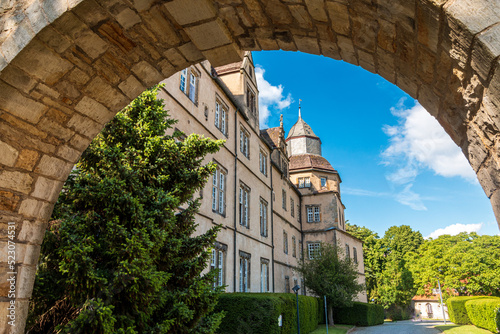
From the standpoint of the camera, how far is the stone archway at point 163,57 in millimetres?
2186

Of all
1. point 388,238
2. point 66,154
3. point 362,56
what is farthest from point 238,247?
point 388,238

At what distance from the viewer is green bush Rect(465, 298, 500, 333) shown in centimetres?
1927

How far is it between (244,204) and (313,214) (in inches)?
586

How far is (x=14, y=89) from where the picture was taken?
3.52 metres

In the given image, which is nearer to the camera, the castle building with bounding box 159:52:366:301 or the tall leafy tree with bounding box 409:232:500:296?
the castle building with bounding box 159:52:366:301

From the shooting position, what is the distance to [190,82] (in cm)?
1479

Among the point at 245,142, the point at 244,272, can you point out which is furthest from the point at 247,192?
the point at 244,272

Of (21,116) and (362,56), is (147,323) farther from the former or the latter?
(362,56)

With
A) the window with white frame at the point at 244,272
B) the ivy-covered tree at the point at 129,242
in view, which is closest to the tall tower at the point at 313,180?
the window with white frame at the point at 244,272

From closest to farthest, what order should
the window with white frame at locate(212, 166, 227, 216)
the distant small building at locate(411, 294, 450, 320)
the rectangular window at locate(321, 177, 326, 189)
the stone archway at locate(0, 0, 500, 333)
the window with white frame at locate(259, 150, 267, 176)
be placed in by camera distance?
the stone archway at locate(0, 0, 500, 333) < the window with white frame at locate(212, 166, 227, 216) < the window with white frame at locate(259, 150, 267, 176) < the rectangular window at locate(321, 177, 326, 189) < the distant small building at locate(411, 294, 450, 320)

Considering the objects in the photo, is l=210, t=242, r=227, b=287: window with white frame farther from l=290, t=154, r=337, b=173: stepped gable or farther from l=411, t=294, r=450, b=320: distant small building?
l=411, t=294, r=450, b=320: distant small building

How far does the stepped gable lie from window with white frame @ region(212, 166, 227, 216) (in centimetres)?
1998

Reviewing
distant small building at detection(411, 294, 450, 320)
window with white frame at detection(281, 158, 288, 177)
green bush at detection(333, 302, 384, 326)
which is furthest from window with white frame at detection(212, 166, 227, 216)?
distant small building at detection(411, 294, 450, 320)

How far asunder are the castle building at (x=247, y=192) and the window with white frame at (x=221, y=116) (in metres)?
0.05
